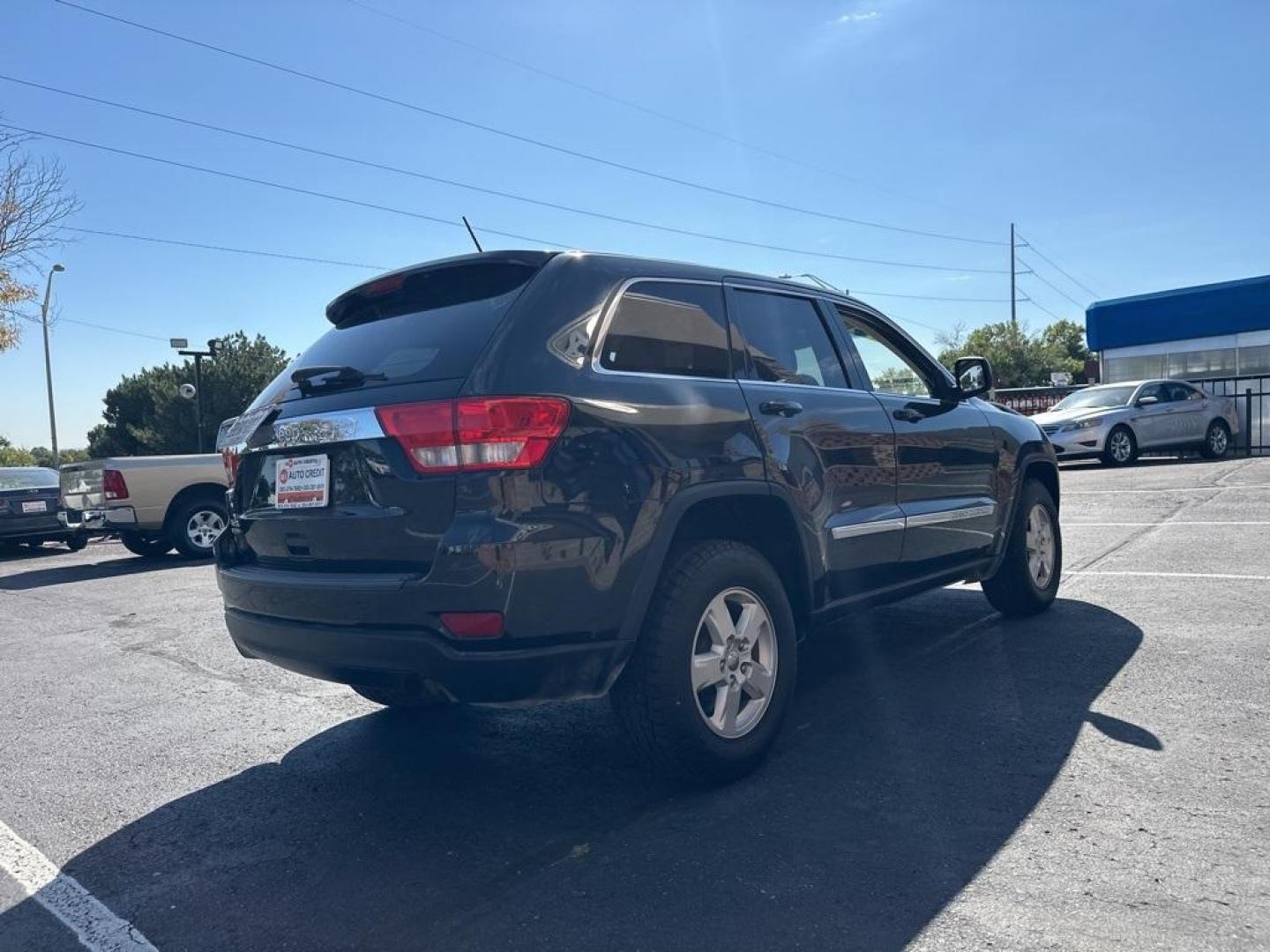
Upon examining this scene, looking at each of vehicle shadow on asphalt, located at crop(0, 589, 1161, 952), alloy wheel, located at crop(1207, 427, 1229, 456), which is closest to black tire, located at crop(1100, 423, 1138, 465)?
alloy wheel, located at crop(1207, 427, 1229, 456)

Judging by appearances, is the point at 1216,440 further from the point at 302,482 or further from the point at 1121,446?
the point at 302,482

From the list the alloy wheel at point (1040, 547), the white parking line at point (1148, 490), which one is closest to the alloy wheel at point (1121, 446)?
the white parking line at point (1148, 490)

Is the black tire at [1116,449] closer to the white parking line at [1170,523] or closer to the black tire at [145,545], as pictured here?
the white parking line at [1170,523]

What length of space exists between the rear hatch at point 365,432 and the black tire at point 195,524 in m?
8.95

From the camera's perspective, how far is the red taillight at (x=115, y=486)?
445 inches

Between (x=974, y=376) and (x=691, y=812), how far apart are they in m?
3.19

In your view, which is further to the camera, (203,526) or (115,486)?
(203,526)

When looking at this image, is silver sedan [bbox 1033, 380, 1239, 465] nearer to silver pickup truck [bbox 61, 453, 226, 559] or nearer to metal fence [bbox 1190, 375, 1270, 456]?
metal fence [bbox 1190, 375, 1270, 456]

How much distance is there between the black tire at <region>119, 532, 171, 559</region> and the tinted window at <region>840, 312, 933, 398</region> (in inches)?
405

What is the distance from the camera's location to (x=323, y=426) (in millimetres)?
3133

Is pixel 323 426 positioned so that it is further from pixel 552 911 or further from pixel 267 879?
pixel 552 911

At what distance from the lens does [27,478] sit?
13531 millimetres

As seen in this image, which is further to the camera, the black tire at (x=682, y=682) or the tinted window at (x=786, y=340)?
the tinted window at (x=786, y=340)

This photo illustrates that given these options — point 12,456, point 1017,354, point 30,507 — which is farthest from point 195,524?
point 1017,354
